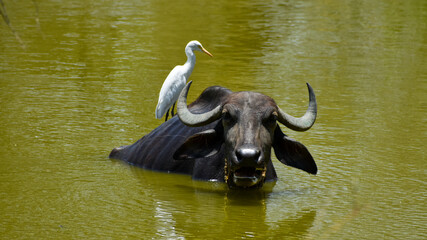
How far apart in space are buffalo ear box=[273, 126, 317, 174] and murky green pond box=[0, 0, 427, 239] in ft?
0.81

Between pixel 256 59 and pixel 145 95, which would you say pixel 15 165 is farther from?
pixel 256 59

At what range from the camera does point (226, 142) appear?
22.9ft

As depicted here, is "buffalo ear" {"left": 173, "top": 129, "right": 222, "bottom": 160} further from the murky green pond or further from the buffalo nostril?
the buffalo nostril

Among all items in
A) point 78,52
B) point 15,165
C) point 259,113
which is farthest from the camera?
→ point 78,52

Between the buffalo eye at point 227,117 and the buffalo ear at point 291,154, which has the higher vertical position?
the buffalo eye at point 227,117

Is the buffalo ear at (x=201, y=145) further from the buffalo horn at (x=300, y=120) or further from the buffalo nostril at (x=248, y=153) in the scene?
the buffalo nostril at (x=248, y=153)

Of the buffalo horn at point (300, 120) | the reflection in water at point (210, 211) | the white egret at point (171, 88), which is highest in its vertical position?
the buffalo horn at point (300, 120)

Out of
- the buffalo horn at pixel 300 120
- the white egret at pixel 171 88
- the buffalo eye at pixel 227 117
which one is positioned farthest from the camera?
the white egret at pixel 171 88

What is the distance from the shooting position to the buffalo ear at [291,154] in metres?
7.38

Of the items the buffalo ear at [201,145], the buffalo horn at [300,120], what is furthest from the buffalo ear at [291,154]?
the buffalo ear at [201,145]

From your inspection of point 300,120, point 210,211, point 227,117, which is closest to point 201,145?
point 227,117

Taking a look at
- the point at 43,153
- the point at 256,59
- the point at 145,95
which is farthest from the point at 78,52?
the point at 43,153

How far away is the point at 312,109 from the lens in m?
7.41

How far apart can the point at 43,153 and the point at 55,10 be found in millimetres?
16965
